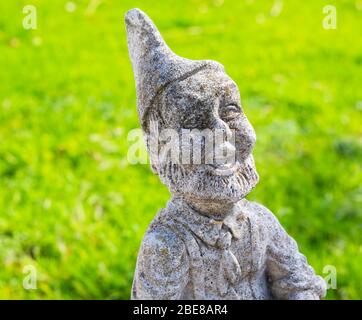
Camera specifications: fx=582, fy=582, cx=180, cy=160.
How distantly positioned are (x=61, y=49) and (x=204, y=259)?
472 centimetres

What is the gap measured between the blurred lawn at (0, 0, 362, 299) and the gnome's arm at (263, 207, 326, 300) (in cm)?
123

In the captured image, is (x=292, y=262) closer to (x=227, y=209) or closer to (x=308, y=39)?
(x=227, y=209)

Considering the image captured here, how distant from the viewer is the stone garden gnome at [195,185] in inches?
67.3

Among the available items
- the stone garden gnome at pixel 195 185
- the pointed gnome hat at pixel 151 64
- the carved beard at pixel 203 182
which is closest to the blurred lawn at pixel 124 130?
the stone garden gnome at pixel 195 185

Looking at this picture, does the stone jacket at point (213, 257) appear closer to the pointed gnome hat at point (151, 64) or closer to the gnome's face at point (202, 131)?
the gnome's face at point (202, 131)

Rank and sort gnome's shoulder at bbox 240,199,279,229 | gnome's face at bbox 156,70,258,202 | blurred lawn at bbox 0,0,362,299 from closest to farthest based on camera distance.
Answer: gnome's face at bbox 156,70,258,202 → gnome's shoulder at bbox 240,199,279,229 → blurred lawn at bbox 0,0,362,299

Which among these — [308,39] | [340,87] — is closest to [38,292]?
[340,87]

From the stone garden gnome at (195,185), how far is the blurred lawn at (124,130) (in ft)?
4.87

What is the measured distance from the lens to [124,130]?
4.77m

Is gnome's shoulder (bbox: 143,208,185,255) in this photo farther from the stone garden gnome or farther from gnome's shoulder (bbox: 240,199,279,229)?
gnome's shoulder (bbox: 240,199,279,229)

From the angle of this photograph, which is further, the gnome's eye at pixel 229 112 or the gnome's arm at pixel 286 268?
the gnome's arm at pixel 286 268

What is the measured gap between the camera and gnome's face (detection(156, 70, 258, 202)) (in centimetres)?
170

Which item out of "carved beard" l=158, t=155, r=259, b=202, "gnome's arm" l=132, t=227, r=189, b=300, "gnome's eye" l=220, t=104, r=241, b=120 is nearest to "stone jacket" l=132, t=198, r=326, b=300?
"gnome's arm" l=132, t=227, r=189, b=300

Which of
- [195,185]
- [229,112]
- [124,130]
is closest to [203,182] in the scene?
[195,185]
